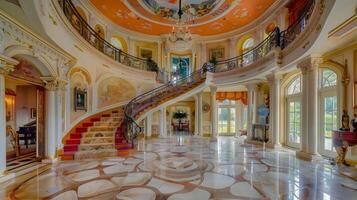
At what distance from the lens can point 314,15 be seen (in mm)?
3949

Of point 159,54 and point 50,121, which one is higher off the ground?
point 159,54

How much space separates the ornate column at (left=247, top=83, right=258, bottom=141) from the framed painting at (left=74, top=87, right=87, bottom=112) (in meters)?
7.29

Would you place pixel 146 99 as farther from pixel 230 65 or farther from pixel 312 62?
pixel 312 62

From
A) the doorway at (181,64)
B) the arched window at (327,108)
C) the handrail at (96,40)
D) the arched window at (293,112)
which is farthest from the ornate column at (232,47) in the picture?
the arched window at (327,108)

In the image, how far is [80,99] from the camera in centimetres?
664

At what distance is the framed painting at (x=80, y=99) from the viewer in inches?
251

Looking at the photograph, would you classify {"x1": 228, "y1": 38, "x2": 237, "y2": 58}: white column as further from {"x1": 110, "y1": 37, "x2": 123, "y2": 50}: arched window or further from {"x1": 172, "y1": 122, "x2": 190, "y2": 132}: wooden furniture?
{"x1": 110, "y1": 37, "x2": 123, "y2": 50}: arched window

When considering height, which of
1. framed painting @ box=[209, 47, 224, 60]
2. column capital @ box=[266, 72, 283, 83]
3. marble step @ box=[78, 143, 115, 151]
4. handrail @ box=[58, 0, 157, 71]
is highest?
framed painting @ box=[209, 47, 224, 60]

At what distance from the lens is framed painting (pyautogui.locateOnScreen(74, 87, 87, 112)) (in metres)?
6.37

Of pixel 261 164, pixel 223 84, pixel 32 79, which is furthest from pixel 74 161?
pixel 223 84

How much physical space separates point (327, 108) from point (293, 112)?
62.4 inches

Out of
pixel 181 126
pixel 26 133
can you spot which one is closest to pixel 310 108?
pixel 26 133

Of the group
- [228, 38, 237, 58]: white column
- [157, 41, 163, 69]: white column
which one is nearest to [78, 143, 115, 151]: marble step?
[157, 41, 163, 69]: white column

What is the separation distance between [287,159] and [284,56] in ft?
10.6
